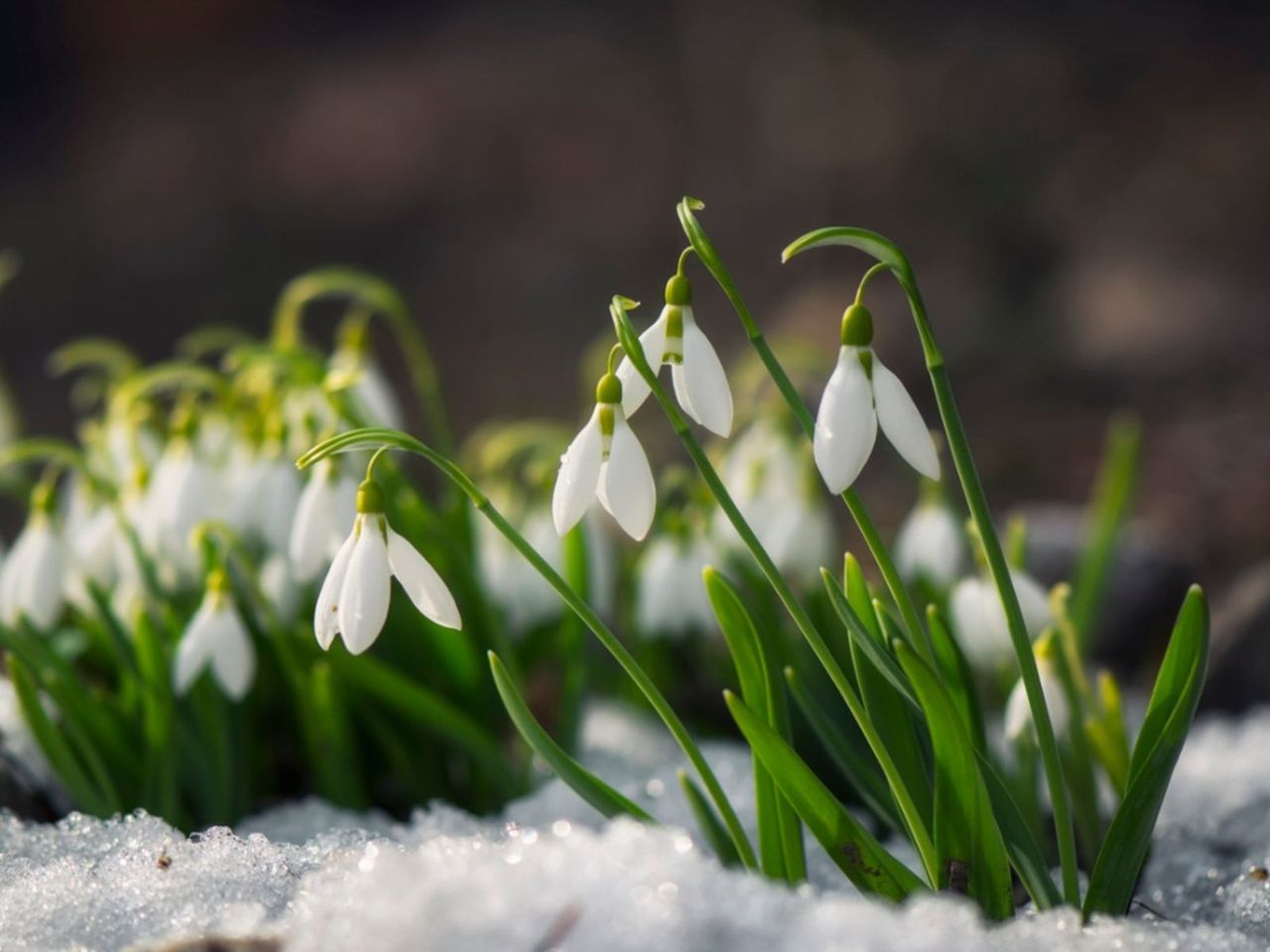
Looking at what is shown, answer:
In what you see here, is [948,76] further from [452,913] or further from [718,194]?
[452,913]

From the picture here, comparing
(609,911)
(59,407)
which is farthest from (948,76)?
(609,911)

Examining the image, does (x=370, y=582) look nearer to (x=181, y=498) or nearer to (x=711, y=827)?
(x=711, y=827)

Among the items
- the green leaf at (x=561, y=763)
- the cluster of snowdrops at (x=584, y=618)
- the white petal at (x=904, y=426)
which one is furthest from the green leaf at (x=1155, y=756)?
the green leaf at (x=561, y=763)

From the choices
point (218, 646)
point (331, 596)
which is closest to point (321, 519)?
point (218, 646)

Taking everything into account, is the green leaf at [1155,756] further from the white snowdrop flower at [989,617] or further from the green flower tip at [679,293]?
the green flower tip at [679,293]

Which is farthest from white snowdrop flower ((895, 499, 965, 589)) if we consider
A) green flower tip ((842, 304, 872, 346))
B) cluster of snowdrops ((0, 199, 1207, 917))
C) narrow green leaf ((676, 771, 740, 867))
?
green flower tip ((842, 304, 872, 346))

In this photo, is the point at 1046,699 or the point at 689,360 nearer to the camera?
the point at 689,360

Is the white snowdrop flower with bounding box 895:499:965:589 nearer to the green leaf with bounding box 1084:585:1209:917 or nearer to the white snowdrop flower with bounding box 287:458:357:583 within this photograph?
the green leaf with bounding box 1084:585:1209:917
